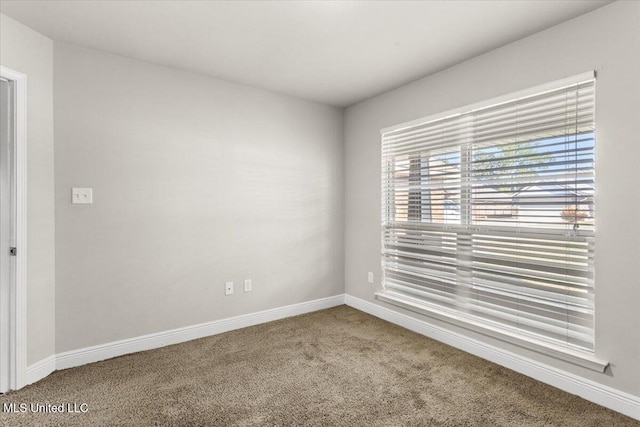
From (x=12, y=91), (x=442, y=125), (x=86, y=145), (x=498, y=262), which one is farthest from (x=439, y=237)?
(x=12, y=91)

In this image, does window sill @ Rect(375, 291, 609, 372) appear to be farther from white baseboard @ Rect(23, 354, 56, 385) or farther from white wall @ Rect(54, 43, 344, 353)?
white baseboard @ Rect(23, 354, 56, 385)

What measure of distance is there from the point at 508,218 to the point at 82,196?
328 cm

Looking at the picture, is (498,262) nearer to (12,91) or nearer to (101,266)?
(101,266)

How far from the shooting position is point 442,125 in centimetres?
294

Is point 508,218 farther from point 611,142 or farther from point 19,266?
point 19,266

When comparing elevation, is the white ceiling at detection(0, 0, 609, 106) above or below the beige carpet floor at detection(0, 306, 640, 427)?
above

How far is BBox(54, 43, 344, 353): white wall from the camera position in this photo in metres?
2.49


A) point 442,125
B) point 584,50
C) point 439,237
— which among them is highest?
point 584,50

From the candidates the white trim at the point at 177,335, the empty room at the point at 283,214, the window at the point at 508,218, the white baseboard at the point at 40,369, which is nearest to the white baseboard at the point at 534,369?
the empty room at the point at 283,214

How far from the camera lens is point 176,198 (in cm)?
290

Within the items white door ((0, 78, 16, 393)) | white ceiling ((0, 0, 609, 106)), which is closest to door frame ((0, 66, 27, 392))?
white door ((0, 78, 16, 393))

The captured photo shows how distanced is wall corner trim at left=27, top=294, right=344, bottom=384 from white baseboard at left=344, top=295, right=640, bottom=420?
1122mm

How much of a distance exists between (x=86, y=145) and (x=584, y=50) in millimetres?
3570

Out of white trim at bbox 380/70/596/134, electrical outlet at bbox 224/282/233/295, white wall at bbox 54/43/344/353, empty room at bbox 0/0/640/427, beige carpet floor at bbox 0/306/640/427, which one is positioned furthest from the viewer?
electrical outlet at bbox 224/282/233/295
